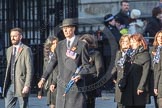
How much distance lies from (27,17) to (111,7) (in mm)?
6783

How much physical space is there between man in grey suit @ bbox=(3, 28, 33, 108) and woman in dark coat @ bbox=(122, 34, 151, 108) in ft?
5.89

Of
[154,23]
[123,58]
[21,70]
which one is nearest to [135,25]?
[154,23]

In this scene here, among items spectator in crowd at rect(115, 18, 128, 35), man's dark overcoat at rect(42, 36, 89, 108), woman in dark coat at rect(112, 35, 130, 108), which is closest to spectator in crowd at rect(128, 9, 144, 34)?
spectator in crowd at rect(115, 18, 128, 35)

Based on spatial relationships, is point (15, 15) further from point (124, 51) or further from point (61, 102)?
point (61, 102)

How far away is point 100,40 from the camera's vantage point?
17.2 meters

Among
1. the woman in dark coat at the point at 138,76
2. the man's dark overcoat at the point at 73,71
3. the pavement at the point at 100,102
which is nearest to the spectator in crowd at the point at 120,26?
the pavement at the point at 100,102

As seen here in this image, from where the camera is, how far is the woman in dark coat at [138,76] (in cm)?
1124

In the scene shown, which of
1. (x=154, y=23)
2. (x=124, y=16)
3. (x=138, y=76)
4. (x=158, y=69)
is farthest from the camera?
(x=124, y=16)

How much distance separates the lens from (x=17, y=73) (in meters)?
11.6

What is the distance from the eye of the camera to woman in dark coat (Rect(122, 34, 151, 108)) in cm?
1124

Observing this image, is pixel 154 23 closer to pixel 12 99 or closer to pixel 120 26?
pixel 120 26

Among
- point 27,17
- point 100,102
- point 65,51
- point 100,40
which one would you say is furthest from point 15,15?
point 65,51

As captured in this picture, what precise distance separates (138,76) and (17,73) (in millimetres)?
2188

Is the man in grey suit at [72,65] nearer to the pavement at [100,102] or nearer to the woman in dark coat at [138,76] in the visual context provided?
the woman in dark coat at [138,76]
